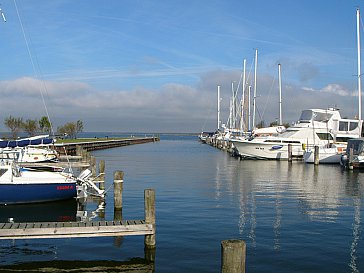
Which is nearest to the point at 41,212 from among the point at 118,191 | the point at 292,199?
the point at 118,191

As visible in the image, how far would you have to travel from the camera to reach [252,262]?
11.8 m

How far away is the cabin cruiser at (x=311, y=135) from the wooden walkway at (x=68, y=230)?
41872 millimetres

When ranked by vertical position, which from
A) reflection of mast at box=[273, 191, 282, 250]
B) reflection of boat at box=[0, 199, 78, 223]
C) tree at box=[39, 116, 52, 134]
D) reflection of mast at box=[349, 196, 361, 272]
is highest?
tree at box=[39, 116, 52, 134]

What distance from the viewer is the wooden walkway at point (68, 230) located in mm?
11062

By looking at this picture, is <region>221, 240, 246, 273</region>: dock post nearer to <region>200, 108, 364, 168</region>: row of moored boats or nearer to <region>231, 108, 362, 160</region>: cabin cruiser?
<region>200, 108, 364, 168</region>: row of moored boats

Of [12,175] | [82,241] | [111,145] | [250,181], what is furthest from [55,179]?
[111,145]

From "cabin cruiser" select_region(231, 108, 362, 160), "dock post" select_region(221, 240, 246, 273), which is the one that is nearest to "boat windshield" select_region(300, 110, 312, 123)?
"cabin cruiser" select_region(231, 108, 362, 160)

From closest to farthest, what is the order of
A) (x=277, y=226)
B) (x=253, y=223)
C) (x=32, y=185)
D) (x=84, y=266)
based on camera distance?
1. (x=84, y=266)
2. (x=277, y=226)
3. (x=253, y=223)
4. (x=32, y=185)

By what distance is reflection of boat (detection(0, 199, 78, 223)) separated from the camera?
17.3 metres

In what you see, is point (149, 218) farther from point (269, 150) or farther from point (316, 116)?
point (316, 116)

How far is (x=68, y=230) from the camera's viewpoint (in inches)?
442

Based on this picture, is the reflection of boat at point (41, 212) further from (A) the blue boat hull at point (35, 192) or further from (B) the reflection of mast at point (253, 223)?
(B) the reflection of mast at point (253, 223)

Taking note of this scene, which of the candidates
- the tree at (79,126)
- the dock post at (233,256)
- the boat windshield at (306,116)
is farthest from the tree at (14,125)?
the dock post at (233,256)

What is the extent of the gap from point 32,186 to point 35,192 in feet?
1.08
